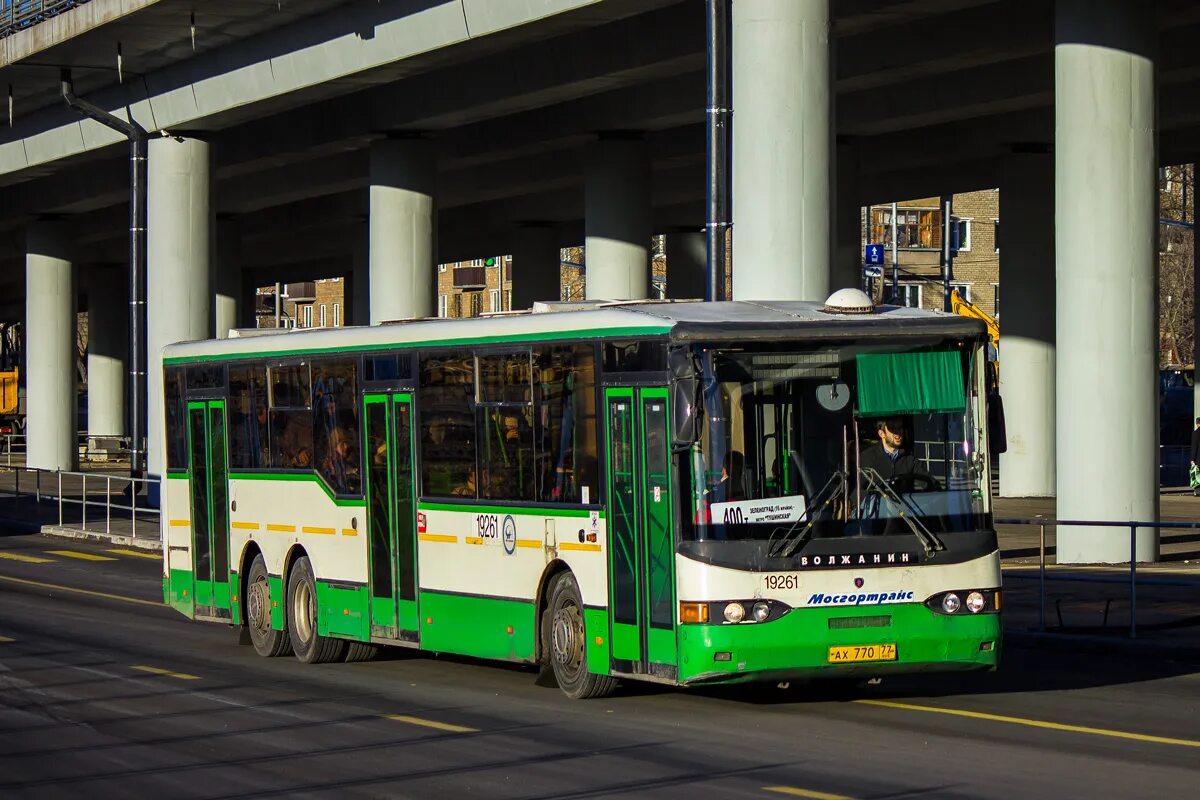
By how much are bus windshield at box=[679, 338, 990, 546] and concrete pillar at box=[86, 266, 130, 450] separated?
230 feet

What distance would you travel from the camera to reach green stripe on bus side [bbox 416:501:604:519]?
15555mm

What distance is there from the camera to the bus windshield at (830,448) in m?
14.3

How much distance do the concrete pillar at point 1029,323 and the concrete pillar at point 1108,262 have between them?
1653 centimetres

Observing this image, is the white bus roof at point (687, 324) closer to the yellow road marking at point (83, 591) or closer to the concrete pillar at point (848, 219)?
the yellow road marking at point (83, 591)

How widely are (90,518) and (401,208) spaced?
891cm

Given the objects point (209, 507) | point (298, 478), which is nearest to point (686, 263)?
point (209, 507)

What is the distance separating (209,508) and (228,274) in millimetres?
48823

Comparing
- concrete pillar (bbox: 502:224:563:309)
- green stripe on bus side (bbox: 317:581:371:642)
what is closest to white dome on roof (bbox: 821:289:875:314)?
green stripe on bus side (bbox: 317:581:371:642)

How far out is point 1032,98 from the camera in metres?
37.9

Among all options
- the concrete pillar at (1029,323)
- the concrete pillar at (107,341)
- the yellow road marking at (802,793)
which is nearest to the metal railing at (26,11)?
the concrete pillar at (1029,323)

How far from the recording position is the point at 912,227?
115 metres

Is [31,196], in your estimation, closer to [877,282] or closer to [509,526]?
[509,526]

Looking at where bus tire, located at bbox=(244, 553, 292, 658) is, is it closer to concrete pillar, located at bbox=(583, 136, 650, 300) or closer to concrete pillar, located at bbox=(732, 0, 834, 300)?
concrete pillar, located at bbox=(732, 0, 834, 300)

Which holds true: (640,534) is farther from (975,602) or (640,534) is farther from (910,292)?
(910,292)
